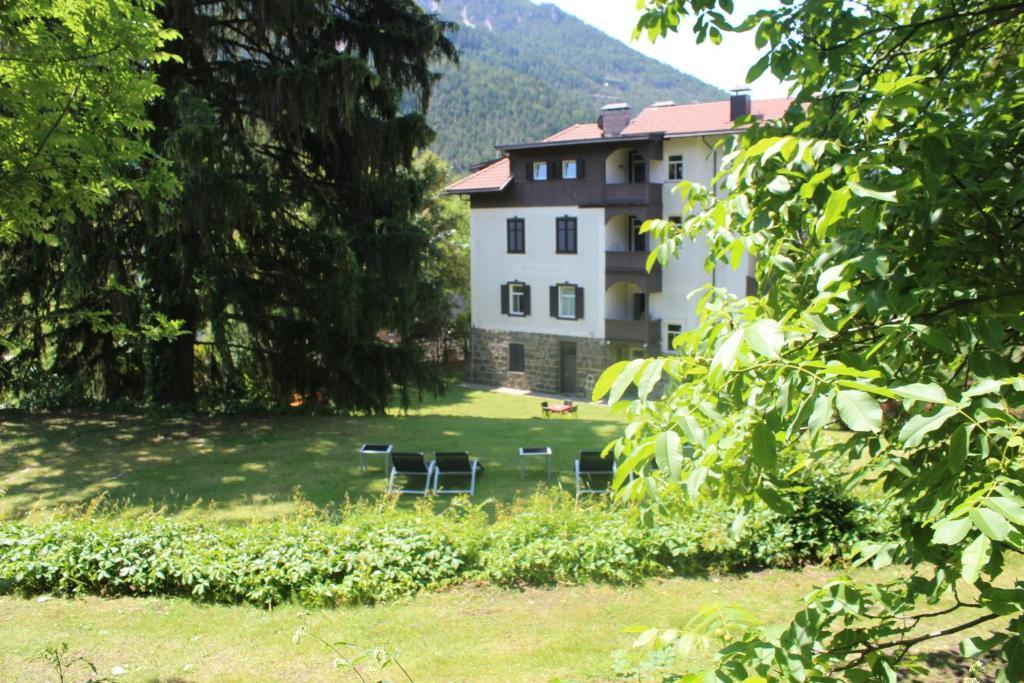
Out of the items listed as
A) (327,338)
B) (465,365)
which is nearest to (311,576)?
(327,338)

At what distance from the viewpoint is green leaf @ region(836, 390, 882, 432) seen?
6.02 feet

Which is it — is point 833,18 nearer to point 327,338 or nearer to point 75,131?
point 75,131

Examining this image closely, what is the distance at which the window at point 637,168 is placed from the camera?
32.0 m

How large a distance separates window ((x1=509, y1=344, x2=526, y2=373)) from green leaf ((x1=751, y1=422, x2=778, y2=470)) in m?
33.6

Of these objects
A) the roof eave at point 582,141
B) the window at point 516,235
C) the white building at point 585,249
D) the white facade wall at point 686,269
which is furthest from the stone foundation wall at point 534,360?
the roof eave at point 582,141

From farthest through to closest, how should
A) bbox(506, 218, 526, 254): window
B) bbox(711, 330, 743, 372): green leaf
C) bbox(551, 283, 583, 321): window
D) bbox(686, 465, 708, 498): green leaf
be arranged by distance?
1. bbox(506, 218, 526, 254): window
2. bbox(551, 283, 583, 321): window
3. bbox(686, 465, 708, 498): green leaf
4. bbox(711, 330, 743, 372): green leaf

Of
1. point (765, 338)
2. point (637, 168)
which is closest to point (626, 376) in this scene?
point (765, 338)

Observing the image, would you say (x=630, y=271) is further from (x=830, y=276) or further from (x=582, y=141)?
(x=830, y=276)

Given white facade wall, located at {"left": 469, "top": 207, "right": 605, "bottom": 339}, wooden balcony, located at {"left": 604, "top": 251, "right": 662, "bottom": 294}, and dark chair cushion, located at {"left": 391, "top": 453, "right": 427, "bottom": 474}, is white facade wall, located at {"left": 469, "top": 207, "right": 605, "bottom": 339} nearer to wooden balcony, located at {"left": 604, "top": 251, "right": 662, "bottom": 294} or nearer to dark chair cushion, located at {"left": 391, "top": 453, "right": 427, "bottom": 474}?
wooden balcony, located at {"left": 604, "top": 251, "right": 662, "bottom": 294}

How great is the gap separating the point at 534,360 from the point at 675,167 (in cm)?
1020

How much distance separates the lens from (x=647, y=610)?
7215 mm

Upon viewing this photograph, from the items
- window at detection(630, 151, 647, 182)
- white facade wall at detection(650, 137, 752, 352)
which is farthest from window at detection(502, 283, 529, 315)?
window at detection(630, 151, 647, 182)

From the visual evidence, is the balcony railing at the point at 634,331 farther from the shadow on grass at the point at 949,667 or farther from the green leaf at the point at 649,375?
the green leaf at the point at 649,375

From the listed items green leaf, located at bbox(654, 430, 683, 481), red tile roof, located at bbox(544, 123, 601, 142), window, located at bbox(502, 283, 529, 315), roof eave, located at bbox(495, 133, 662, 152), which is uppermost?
red tile roof, located at bbox(544, 123, 601, 142)
